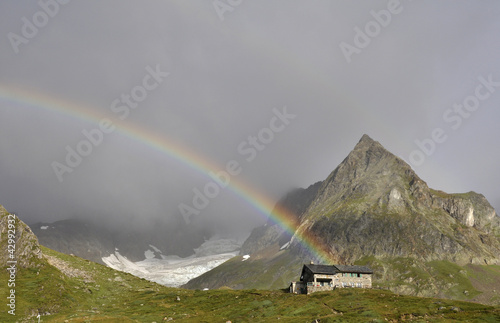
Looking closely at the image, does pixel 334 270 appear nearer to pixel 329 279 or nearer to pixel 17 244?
pixel 329 279

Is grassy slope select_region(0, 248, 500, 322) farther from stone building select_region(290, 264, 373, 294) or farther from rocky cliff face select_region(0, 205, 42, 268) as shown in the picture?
stone building select_region(290, 264, 373, 294)

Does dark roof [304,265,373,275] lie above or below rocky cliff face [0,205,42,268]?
above

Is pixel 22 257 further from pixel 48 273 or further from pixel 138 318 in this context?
pixel 138 318

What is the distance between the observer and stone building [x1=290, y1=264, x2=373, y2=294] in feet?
436

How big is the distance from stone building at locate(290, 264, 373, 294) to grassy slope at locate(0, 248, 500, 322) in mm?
14906

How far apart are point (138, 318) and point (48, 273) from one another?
47562 mm

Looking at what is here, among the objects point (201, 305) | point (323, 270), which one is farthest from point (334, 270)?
point (201, 305)

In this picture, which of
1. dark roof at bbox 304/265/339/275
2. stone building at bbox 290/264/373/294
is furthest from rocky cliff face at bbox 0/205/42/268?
dark roof at bbox 304/265/339/275

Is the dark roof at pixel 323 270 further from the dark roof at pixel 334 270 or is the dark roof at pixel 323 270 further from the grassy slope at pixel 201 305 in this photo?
the grassy slope at pixel 201 305

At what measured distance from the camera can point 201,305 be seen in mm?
115250

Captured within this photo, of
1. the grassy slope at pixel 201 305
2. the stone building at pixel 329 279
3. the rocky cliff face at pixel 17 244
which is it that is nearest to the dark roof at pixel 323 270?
the stone building at pixel 329 279

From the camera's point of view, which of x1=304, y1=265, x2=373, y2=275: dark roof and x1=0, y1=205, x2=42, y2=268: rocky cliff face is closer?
x1=0, y1=205, x2=42, y2=268: rocky cliff face

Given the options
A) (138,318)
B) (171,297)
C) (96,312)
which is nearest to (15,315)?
(96,312)

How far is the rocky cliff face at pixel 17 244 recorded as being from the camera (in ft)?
387
